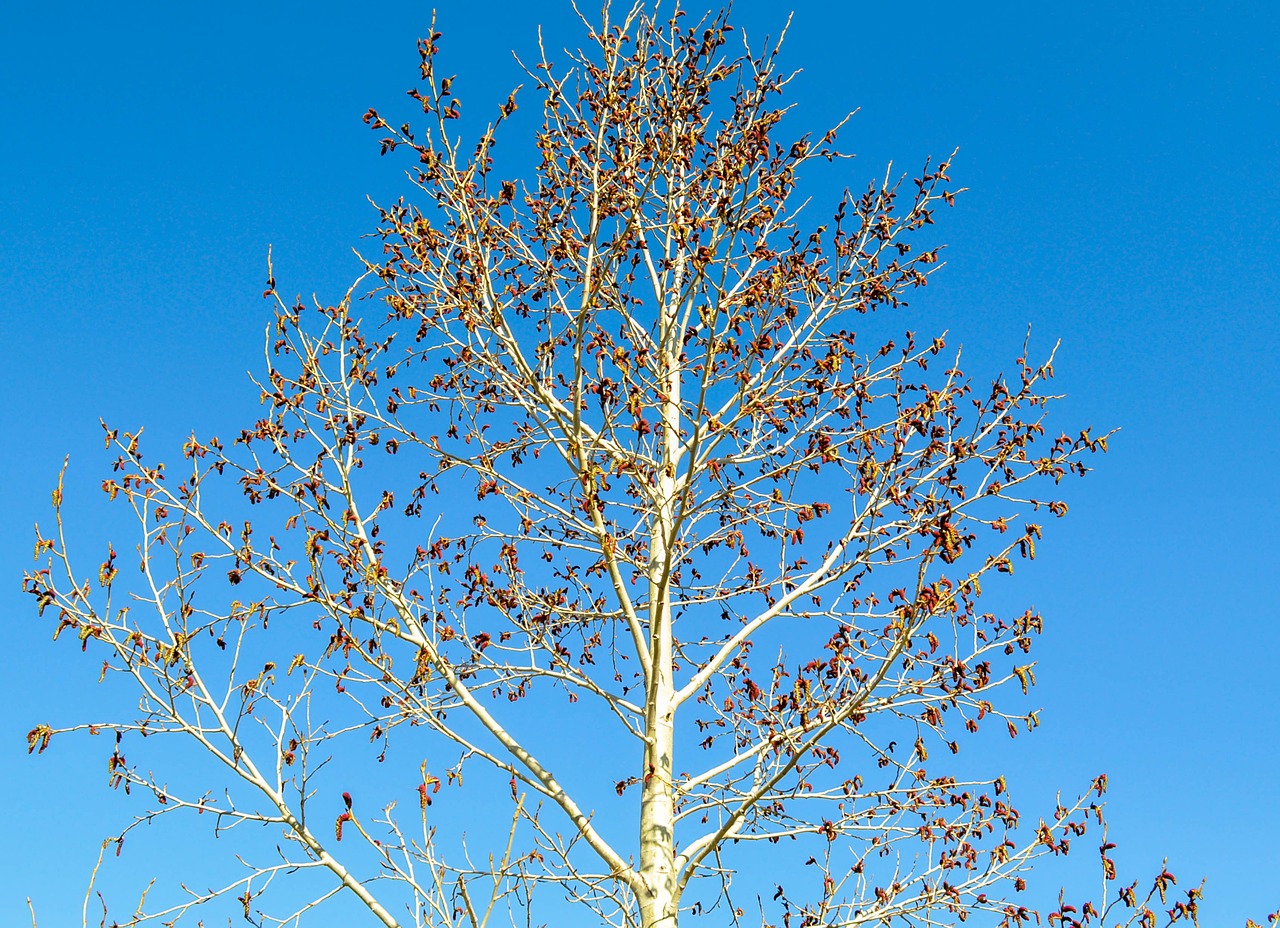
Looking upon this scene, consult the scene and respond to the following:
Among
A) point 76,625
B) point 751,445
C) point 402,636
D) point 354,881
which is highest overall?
point 751,445

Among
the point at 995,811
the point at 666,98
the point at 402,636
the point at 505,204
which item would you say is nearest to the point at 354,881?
the point at 402,636

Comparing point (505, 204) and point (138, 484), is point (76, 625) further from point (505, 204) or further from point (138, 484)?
point (505, 204)

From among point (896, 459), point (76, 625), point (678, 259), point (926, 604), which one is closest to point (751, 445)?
point (896, 459)

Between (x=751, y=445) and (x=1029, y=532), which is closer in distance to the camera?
(x=1029, y=532)

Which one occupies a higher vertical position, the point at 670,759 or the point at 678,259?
the point at 678,259

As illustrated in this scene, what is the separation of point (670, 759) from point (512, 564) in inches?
56.7

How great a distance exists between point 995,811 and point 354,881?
10.9 ft

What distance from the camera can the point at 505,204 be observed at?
695cm

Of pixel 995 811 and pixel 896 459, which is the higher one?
pixel 896 459

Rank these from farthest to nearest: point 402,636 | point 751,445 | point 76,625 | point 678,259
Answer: point 678,259 → point 751,445 → point 402,636 → point 76,625

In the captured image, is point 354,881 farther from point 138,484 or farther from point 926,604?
point 926,604

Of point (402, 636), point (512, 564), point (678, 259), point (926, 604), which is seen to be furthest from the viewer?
point (678, 259)

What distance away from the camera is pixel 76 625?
486 centimetres

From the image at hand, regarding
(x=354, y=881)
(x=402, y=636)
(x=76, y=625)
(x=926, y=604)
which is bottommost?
(x=354, y=881)
